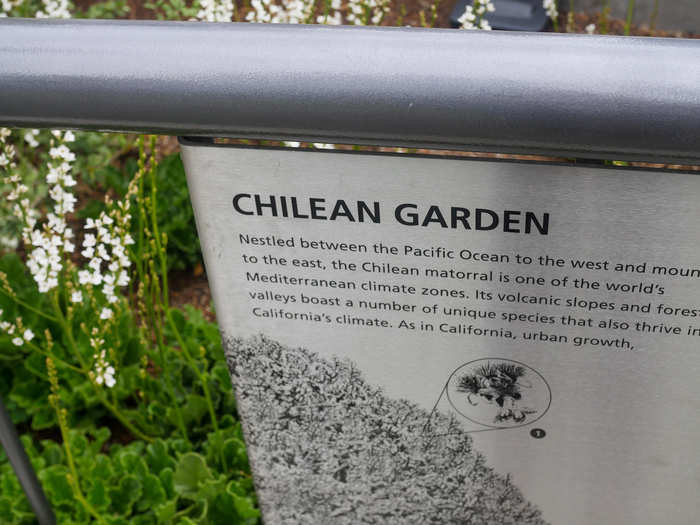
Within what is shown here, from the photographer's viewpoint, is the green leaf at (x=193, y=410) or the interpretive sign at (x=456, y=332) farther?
the green leaf at (x=193, y=410)

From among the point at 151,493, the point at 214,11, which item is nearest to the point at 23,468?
the point at 151,493

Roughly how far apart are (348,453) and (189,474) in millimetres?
688

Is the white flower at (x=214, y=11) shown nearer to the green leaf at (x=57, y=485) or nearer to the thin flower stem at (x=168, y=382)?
the thin flower stem at (x=168, y=382)

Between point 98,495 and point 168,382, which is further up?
point 168,382

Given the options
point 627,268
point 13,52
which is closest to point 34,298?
point 13,52

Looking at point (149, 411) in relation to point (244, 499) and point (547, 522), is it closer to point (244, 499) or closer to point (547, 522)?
point (244, 499)

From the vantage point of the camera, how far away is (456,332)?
1381 mm

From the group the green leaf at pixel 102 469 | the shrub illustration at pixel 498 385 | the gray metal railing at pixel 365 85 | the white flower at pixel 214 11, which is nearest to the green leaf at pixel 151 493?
the green leaf at pixel 102 469

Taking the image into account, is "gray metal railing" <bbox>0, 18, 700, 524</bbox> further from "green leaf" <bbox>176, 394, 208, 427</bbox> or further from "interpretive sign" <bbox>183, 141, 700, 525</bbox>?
"green leaf" <bbox>176, 394, 208, 427</bbox>

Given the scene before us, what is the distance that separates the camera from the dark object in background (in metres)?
4.41

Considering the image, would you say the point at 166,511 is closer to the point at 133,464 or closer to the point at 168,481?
the point at 168,481

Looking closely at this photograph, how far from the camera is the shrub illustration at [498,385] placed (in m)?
1.44

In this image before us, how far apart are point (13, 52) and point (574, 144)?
73cm

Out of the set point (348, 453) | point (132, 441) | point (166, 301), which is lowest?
point (132, 441)
